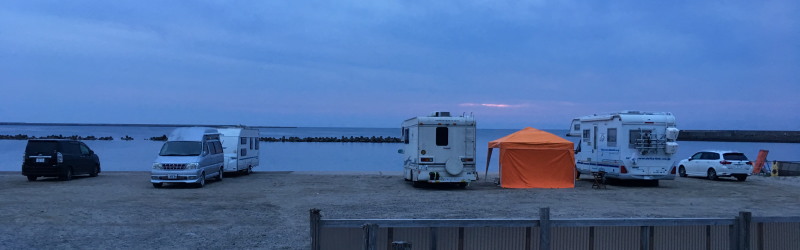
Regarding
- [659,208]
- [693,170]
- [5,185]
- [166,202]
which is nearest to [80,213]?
[166,202]

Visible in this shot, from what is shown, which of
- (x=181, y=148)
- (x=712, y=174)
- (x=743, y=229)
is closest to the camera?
(x=743, y=229)

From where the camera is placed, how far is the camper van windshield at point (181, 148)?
19138mm

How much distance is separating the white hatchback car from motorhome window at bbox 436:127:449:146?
40.5 ft

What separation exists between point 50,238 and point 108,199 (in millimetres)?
5748

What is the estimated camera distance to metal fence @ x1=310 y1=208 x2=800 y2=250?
569cm

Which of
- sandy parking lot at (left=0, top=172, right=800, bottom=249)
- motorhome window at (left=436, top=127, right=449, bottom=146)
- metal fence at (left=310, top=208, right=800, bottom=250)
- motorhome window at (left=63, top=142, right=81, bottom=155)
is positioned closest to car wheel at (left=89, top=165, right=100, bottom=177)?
sandy parking lot at (left=0, top=172, right=800, bottom=249)

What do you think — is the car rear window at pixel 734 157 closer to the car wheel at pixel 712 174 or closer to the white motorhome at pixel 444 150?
the car wheel at pixel 712 174

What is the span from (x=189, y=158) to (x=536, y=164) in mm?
11206

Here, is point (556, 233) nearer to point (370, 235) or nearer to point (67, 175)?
point (370, 235)

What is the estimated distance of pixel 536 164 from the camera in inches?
779

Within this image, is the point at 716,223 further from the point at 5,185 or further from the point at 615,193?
the point at 5,185

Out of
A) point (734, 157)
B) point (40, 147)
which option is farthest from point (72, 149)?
point (734, 157)

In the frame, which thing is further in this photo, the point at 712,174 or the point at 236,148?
the point at 712,174

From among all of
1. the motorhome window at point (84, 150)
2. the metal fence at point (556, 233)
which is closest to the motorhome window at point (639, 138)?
the metal fence at point (556, 233)
